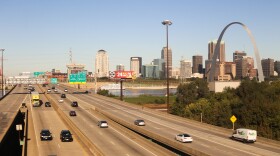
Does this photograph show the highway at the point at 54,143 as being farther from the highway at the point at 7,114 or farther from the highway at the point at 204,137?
the highway at the point at 204,137

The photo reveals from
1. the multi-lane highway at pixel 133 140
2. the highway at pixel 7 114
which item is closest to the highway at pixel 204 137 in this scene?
the multi-lane highway at pixel 133 140

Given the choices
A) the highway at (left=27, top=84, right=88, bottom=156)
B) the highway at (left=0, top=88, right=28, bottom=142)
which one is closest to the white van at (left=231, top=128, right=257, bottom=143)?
the highway at (left=27, top=84, right=88, bottom=156)

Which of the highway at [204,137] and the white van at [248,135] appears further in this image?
the white van at [248,135]

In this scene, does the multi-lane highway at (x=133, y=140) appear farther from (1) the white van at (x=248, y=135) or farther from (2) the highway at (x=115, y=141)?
(1) the white van at (x=248, y=135)

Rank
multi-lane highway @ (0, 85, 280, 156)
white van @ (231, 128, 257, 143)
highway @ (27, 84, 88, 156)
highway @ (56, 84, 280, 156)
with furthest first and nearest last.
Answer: white van @ (231, 128, 257, 143), highway @ (27, 84, 88, 156), multi-lane highway @ (0, 85, 280, 156), highway @ (56, 84, 280, 156)

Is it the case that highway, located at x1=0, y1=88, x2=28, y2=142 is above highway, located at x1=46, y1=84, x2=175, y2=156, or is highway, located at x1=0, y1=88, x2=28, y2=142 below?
above

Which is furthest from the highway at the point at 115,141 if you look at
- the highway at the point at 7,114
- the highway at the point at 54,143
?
the highway at the point at 7,114

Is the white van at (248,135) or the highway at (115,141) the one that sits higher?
the white van at (248,135)

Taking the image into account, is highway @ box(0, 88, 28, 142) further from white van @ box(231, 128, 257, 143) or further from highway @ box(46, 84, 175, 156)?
white van @ box(231, 128, 257, 143)

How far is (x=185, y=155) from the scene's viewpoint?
38.1 meters

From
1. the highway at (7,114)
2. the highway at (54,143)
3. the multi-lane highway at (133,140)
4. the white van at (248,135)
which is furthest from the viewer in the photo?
the white van at (248,135)

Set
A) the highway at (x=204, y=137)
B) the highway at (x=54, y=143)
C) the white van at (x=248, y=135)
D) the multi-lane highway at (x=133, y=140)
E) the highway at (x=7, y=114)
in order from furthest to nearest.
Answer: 1. the white van at (x=248, y=135)
2. the highway at (x=7, y=114)
3. the highway at (x=54, y=143)
4. the multi-lane highway at (x=133, y=140)
5. the highway at (x=204, y=137)

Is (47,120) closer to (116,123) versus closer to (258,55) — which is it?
(116,123)

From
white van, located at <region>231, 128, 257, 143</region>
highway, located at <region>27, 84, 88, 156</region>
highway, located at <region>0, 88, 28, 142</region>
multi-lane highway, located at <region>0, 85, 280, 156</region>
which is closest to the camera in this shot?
multi-lane highway, located at <region>0, 85, 280, 156</region>
